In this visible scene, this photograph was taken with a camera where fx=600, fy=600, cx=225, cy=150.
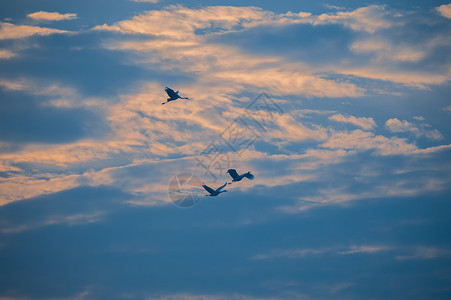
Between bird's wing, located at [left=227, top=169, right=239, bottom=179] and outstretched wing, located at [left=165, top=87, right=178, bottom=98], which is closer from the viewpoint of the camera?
bird's wing, located at [left=227, top=169, right=239, bottom=179]

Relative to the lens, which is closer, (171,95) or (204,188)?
(204,188)

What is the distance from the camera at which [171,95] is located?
128 metres

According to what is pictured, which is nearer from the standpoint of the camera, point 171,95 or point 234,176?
point 234,176

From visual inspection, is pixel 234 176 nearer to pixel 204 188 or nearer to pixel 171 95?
pixel 204 188

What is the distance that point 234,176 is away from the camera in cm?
11700

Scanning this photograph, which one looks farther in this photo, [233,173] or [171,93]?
[171,93]

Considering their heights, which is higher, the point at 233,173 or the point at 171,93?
the point at 171,93

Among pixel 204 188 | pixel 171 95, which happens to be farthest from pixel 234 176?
pixel 171 95

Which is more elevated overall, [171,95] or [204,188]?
[171,95]

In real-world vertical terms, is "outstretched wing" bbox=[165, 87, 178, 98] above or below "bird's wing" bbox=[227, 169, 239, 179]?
above

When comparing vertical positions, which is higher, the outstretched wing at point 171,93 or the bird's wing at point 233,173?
the outstretched wing at point 171,93

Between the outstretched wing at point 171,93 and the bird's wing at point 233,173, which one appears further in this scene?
the outstretched wing at point 171,93

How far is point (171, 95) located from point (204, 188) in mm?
23599

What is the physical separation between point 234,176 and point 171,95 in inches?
944
